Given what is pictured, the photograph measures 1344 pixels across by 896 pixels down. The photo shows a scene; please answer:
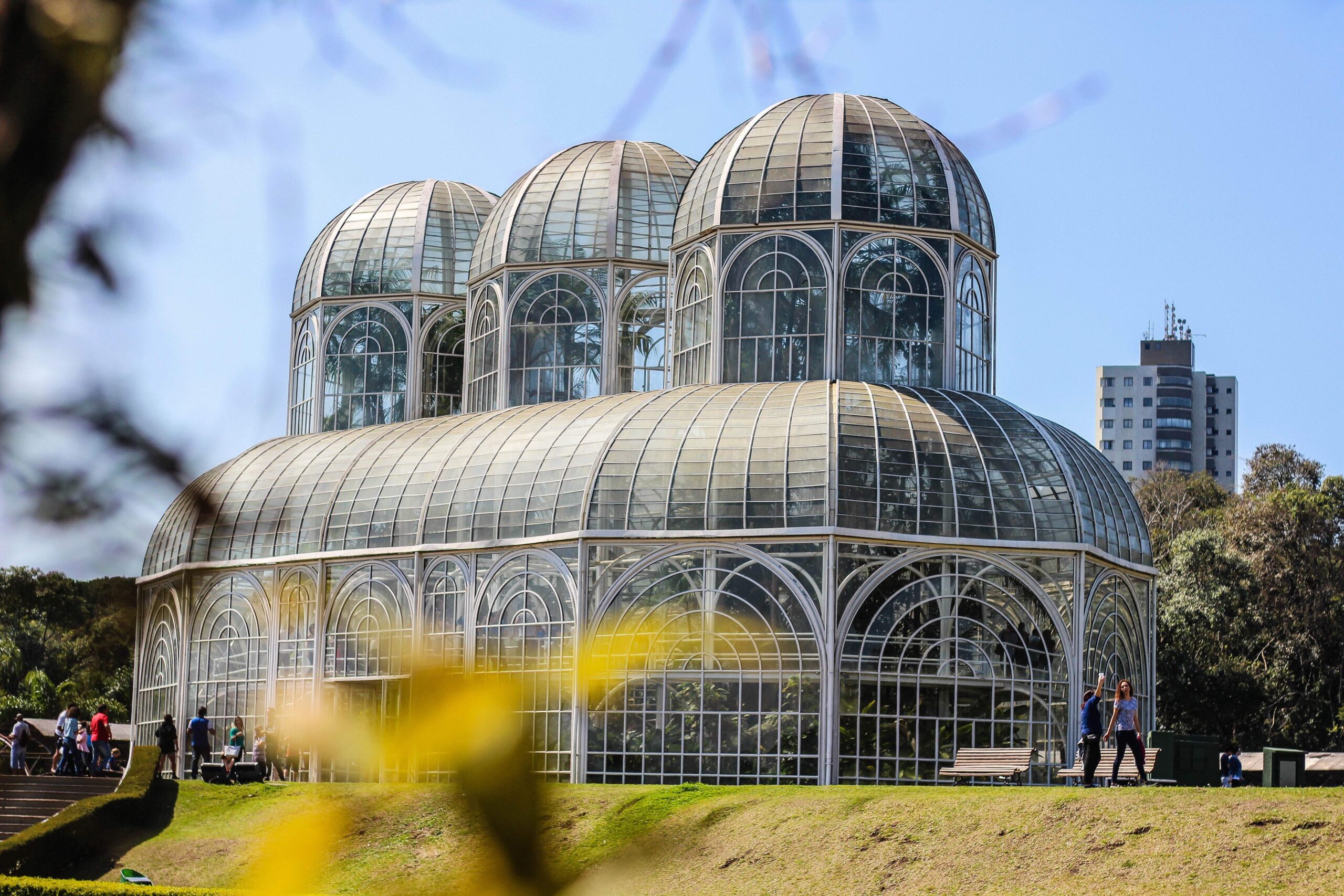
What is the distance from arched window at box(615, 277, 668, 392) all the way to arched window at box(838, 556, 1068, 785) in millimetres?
11728

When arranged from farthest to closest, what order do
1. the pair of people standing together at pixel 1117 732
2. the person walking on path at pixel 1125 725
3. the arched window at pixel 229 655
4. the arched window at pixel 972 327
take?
1. the arched window at pixel 972 327
2. the arched window at pixel 229 655
3. the pair of people standing together at pixel 1117 732
4. the person walking on path at pixel 1125 725

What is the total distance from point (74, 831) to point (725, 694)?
34.6 ft

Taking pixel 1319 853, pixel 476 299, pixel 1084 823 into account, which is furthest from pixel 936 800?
pixel 476 299

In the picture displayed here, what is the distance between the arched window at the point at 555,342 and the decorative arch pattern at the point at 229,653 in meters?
7.96

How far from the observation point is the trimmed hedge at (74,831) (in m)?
25.9

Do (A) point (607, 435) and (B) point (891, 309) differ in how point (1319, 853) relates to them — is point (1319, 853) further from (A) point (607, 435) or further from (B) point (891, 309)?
(B) point (891, 309)

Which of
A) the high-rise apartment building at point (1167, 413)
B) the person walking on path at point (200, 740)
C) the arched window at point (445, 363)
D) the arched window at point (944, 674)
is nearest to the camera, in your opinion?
the arched window at point (944, 674)

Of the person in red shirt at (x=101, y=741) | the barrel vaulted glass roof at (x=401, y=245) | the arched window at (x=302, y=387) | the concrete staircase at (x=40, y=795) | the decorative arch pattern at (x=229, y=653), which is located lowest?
the concrete staircase at (x=40, y=795)

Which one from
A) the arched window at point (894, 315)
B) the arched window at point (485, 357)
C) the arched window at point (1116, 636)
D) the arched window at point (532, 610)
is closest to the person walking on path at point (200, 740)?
the arched window at point (532, 610)

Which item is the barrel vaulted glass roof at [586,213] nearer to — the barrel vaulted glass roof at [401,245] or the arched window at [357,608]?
the barrel vaulted glass roof at [401,245]

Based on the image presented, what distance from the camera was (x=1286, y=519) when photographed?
5612 centimetres

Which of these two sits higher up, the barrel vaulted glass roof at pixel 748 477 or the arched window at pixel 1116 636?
the barrel vaulted glass roof at pixel 748 477

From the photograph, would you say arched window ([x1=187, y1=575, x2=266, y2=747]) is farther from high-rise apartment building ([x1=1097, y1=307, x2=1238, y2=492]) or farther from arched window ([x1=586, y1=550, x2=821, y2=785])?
high-rise apartment building ([x1=1097, y1=307, x2=1238, y2=492])

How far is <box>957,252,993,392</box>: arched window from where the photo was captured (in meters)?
36.2
